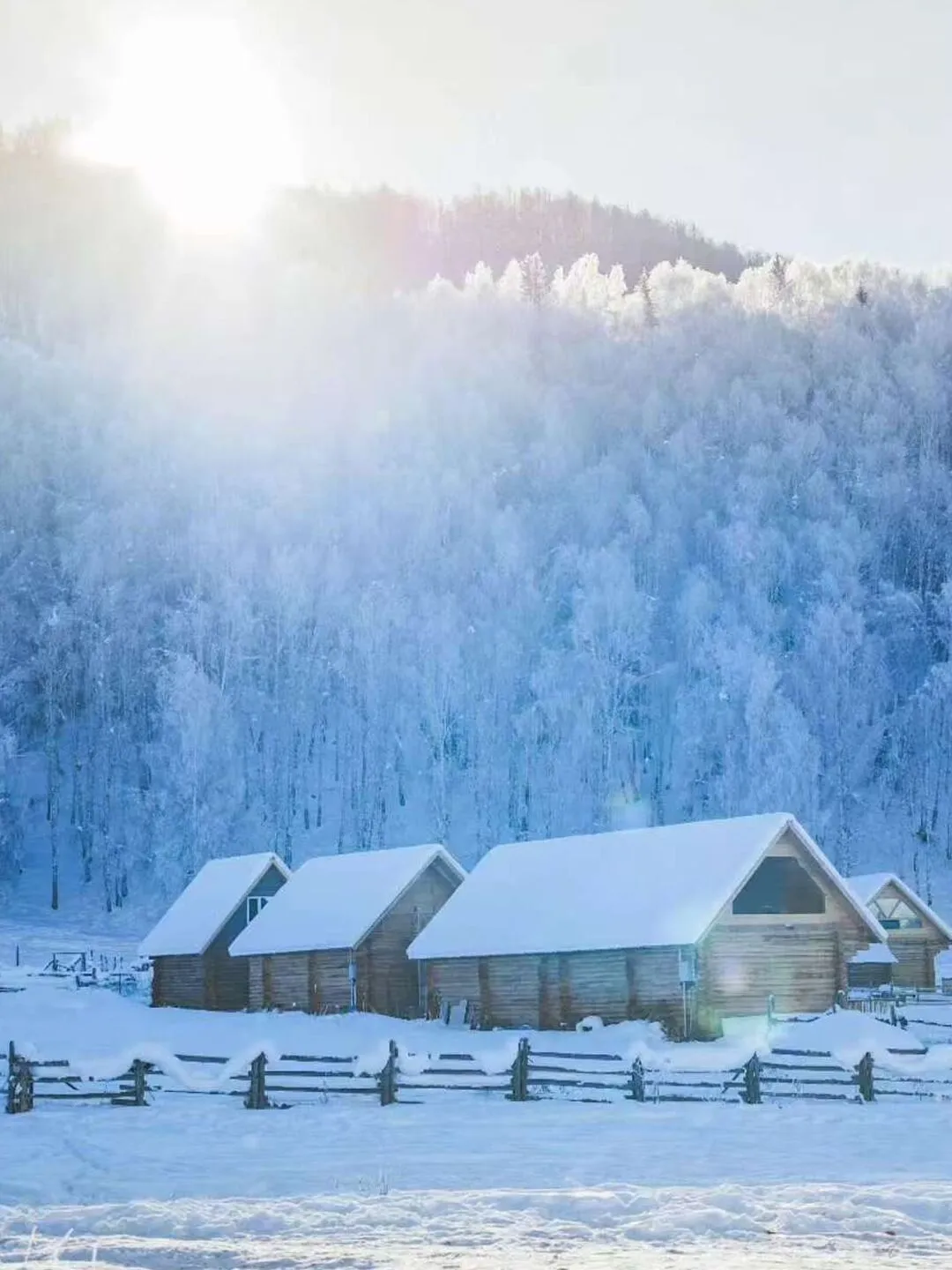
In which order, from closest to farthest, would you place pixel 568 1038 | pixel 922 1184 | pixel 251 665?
pixel 922 1184, pixel 568 1038, pixel 251 665

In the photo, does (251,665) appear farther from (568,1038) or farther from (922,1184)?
(922,1184)

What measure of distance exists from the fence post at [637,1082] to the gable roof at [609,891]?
36.1 ft

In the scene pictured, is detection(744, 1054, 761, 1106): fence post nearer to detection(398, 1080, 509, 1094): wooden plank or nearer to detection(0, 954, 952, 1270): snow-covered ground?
detection(0, 954, 952, 1270): snow-covered ground

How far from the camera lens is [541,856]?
47.9 m

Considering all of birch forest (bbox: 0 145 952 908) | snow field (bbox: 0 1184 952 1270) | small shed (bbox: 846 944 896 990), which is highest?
birch forest (bbox: 0 145 952 908)

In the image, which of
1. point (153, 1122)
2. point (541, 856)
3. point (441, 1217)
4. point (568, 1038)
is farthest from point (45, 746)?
point (441, 1217)

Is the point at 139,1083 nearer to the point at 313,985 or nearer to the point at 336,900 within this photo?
the point at 313,985

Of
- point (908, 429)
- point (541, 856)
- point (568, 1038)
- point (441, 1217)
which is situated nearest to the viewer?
point (441, 1217)

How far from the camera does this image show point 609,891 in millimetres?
43062

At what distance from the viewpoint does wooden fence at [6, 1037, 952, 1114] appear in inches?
1073

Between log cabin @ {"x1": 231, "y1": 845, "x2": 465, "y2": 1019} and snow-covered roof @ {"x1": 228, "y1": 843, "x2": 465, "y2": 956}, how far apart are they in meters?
0.04

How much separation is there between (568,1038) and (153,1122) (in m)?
15.6

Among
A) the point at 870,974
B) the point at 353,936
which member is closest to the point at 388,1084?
the point at 353,936

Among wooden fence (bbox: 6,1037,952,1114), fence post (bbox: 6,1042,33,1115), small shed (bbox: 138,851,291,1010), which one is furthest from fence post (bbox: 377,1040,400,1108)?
small shed (bbox: 138,851,291,1010)
